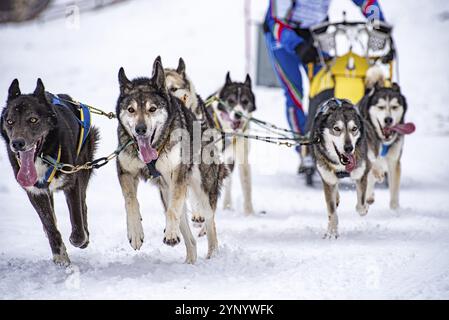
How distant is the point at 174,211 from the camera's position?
244cm

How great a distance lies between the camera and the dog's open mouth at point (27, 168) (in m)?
2.36

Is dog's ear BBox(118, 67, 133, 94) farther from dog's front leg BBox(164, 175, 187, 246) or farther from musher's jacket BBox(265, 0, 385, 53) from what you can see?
musher's jacket BBox(265, 0, 385, 53)

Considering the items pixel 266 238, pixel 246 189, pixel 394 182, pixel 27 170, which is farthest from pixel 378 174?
pixel 27 170

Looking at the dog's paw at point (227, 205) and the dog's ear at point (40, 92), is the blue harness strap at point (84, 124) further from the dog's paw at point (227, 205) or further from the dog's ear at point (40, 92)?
the dog's paw at point (227, 205)

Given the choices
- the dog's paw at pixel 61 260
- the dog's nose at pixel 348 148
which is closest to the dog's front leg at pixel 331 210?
the dog's nose at pixel 348 148

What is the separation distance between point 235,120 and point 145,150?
1.79 meters

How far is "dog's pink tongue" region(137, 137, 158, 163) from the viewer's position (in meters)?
2.39

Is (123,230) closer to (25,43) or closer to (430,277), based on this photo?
(430,277)

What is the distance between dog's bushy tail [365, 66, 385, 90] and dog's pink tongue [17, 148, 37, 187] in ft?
7.58

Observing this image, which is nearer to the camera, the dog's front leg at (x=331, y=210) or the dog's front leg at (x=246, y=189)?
the dog's front leg at (x=331, y=210)

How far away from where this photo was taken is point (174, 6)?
14109 mm

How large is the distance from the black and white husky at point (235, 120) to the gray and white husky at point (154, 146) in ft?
4.93

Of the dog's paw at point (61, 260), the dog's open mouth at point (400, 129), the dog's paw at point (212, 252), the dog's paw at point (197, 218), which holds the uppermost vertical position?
the dog's open mouth at point (400, 129)
